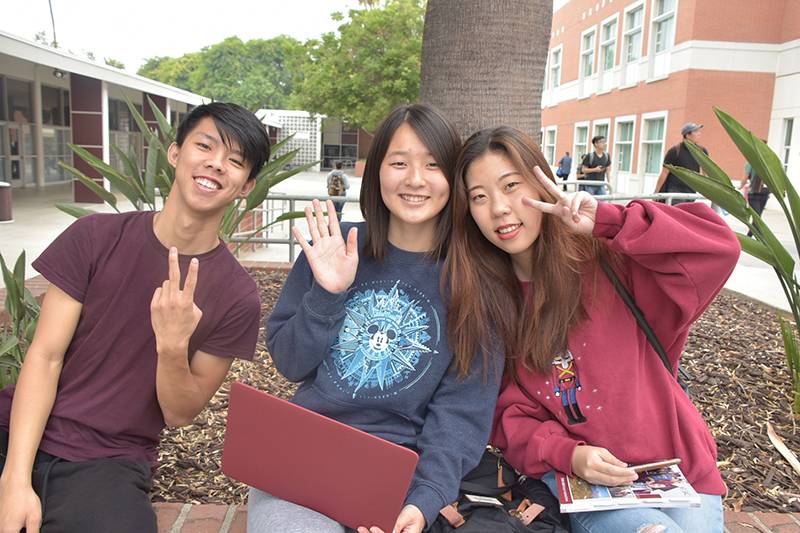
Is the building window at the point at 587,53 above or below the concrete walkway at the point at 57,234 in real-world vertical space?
above

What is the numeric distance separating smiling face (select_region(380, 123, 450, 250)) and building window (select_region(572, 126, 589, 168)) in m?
29.2

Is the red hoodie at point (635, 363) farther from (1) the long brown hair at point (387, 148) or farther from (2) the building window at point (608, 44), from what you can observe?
(2) the building window at point (608, 44)

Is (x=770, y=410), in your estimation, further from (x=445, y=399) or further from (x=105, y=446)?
(x=105, y=446)

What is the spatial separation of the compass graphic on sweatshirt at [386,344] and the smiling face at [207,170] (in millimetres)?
513

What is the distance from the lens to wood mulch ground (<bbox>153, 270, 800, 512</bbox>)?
241 cm

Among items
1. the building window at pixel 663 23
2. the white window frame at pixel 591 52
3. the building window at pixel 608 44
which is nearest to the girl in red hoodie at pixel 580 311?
the building window at pixel 663 23

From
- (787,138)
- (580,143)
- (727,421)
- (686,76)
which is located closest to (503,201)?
(727,421)

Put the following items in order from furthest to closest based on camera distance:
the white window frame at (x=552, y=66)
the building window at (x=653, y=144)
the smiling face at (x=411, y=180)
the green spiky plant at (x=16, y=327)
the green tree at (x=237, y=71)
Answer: the green tree at (x=237, y=71), the white window frame at (x=552, y=66), the building window at (x=653, y=144), the green spiky plant at (x=16, y=327), the smiling face at (x=411, y=180)

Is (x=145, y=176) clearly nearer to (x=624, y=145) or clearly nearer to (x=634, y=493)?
(x=634, y=493)

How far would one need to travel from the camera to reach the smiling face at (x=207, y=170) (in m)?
1.93

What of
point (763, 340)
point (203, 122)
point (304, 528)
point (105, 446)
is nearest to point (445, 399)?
point (304, 528)

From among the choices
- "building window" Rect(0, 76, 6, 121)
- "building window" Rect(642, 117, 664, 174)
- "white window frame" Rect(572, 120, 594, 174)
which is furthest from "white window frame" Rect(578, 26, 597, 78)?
"building window" Rect(0, 76, 6, 121)

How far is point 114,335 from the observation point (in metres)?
1.89

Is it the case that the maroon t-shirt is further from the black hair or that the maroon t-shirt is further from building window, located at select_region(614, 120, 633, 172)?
building window, located at select_region(614, 120, 633, 172)
